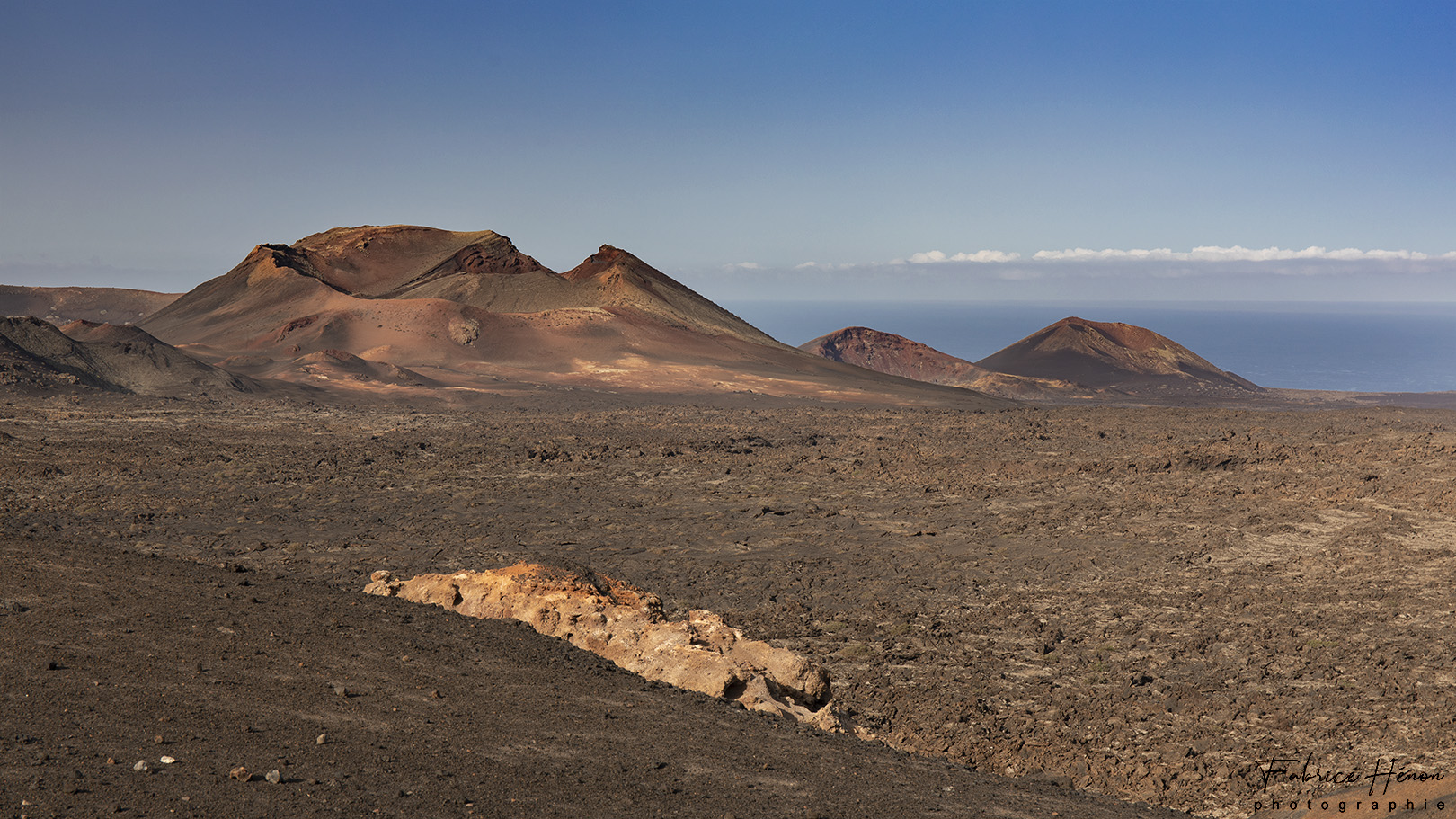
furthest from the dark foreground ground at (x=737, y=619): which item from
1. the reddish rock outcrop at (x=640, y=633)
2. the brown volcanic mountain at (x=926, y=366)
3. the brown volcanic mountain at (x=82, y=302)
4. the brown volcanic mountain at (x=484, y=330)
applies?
the brown volcanic mountain at (x=82, y=302)

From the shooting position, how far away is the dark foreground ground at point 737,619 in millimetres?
6629

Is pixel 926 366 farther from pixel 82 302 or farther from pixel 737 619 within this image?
pixel 82 302

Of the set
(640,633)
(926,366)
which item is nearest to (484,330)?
(926,366)

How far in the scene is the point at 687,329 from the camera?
233ft

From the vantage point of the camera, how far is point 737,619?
13.6 m

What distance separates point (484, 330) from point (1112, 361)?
54159 millimetres

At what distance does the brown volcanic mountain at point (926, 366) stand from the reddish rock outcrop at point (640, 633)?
62.4 m

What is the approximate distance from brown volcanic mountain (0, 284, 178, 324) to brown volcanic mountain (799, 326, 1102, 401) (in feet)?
280

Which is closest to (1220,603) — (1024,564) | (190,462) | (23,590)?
(1024,564)

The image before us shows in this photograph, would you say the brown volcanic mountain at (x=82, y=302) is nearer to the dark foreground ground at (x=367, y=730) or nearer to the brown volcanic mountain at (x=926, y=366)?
the brown volcanic mountain at (x=926, y=366)

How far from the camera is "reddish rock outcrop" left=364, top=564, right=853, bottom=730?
905 cm

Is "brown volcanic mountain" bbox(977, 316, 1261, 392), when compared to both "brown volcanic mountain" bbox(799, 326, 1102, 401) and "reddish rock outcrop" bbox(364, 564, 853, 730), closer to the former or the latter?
"brown volcanic mountain" bbox(799, 326, 1102, 401)

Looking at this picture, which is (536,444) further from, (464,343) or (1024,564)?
(464,343)

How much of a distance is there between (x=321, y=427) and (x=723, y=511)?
19536mm
